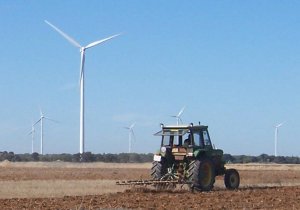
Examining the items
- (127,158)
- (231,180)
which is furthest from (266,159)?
(231,180)

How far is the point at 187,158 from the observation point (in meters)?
29.2

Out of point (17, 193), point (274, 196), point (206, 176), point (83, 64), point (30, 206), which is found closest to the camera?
point (30, 206)

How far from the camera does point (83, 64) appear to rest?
202 feet

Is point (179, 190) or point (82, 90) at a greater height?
point (82, 90)

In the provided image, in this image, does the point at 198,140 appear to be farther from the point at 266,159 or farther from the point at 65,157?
the point at 266,159

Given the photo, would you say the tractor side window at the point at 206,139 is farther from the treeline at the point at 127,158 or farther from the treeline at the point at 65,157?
the treeline at the point at 127,158

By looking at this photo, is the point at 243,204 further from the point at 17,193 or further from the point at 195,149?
the point at 17,193

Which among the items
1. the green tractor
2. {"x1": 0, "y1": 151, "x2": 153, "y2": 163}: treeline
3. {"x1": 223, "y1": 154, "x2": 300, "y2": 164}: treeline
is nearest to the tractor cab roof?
the green tractor

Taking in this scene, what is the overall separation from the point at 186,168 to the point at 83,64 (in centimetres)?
3360

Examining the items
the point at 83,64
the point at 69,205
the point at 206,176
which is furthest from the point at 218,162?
the point at 83,64

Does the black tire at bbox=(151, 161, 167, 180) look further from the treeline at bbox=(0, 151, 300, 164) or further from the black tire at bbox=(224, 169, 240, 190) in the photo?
the treeline at bbox=(0, 151, 300, 164)

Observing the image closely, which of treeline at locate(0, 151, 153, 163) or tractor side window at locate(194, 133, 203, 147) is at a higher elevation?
tractor side window at locate(194, 133, 203, 147)

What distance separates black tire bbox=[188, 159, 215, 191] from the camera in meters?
28.0

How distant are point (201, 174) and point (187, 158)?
3.67 ft
